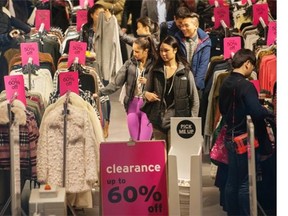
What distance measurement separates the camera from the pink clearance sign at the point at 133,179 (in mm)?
7176

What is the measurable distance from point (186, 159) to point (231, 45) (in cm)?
178

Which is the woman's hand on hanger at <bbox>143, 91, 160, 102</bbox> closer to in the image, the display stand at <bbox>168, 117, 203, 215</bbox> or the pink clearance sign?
the display stand at <bbox>168, 117, 203, 215</bbox>

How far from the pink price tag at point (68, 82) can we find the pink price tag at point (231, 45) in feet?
6.05

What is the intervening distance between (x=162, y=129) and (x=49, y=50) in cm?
234

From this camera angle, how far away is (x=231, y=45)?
921 centimetres

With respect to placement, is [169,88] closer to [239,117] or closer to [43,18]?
[239,117]

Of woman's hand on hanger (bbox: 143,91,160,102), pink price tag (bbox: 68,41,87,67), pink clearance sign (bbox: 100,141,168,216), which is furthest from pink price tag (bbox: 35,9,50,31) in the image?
pink clearance sign (bbox: 100,141,168,216)

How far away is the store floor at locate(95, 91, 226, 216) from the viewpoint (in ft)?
27.7

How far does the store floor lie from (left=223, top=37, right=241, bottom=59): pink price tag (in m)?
1.17

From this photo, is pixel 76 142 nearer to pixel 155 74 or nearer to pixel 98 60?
pixel 155 74

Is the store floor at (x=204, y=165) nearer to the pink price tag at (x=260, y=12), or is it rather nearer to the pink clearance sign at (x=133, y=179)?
the pink clearance sign at (x=133, y=179)

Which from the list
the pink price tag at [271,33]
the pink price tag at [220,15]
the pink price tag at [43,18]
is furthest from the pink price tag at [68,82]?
the pink price tag at [220,15]

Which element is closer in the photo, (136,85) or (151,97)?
(151,97)

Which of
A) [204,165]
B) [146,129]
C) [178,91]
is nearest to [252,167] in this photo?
[178,91]
